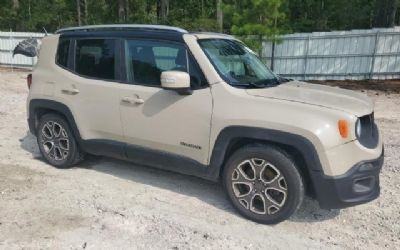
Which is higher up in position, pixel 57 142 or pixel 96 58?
pixel 96 58

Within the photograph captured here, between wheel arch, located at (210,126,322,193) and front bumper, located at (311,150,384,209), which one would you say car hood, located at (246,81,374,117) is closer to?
wheel arch, located at (210,126,322,193)

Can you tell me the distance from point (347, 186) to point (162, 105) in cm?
205

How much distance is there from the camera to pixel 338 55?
618 inches

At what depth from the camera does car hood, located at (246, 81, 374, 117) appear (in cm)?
380

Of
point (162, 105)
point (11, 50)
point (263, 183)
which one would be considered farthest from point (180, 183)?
point (11, 50)

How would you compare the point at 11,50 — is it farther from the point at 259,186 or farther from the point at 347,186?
the point at 347,186

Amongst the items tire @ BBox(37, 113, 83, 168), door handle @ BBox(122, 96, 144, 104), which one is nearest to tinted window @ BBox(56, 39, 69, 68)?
tire @ BBox(37, 113, 83, 168)

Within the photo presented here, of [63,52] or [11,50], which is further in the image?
[11,50]

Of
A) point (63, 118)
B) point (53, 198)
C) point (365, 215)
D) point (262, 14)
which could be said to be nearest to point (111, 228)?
point (53, 198)

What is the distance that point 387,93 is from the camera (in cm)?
1230

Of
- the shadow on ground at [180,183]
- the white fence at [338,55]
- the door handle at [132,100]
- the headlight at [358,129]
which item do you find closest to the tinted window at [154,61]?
the door handle at [132,100]

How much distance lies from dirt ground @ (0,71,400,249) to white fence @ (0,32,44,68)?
15995mm

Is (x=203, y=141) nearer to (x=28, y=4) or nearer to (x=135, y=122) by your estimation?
(x=135, y=122)

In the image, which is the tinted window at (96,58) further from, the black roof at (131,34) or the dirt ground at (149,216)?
the dirt ground at (149,216)
